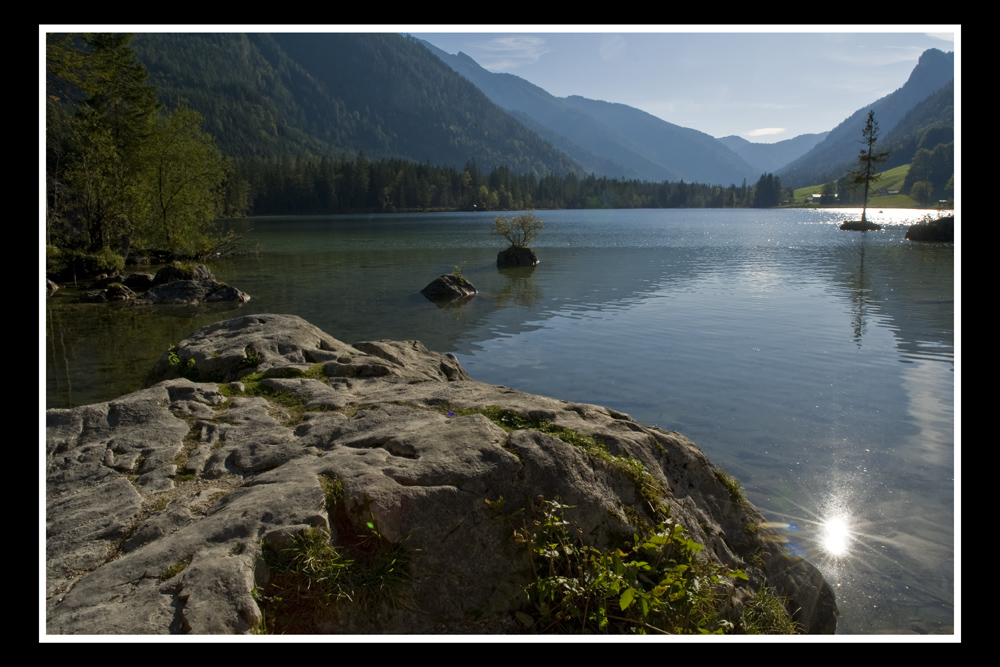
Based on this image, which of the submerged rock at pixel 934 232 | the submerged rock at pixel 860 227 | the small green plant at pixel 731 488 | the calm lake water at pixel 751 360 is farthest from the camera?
the submerged rock at pixel 860 227

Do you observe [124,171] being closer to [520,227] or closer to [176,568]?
[520,227]

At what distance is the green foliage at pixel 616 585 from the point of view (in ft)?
15.0

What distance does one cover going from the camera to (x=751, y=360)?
18.4 metres

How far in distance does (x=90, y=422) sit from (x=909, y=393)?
17053mm

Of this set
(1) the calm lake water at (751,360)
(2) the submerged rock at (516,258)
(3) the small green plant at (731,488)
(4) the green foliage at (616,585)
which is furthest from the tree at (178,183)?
(4) the green foliage at (616,585)

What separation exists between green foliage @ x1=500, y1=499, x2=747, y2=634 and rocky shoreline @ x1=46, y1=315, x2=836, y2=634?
163 millimetres

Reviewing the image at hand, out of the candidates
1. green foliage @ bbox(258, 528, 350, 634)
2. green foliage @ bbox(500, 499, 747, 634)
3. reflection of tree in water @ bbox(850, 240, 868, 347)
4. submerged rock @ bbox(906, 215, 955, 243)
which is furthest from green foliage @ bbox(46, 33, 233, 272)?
submerged rock @ bbox(906, 215, 955, 243)

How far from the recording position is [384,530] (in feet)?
16.0

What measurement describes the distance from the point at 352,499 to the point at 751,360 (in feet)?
52.9

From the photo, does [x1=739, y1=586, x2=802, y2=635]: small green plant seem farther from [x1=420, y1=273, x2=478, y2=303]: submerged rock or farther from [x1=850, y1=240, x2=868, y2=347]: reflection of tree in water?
A: [x1=420, y1=273, x2=478, y2=303]: submerged rock

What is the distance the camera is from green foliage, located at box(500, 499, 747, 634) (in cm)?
456

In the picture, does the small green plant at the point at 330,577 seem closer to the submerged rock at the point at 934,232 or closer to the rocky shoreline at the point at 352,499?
the rocky shoreline at the point at 352,499

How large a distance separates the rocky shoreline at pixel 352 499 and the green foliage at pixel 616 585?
6.4 inches

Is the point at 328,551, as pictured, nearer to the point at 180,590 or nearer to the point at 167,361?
the point at 180,590
